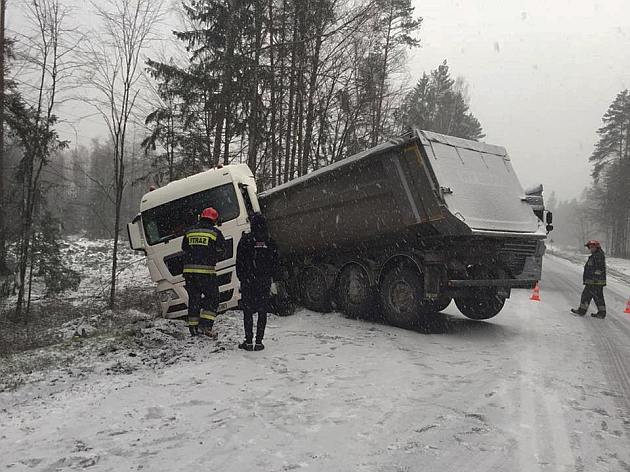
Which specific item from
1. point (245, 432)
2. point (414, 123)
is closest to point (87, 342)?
point (245, 432)

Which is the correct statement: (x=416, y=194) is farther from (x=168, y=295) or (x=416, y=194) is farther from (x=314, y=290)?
(x=168, y=295)

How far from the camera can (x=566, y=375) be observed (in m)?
4.95

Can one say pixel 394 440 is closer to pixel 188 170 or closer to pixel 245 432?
pixel 245 432

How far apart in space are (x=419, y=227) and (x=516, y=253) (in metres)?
1.77

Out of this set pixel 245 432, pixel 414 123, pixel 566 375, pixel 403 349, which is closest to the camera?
pixel 245 432

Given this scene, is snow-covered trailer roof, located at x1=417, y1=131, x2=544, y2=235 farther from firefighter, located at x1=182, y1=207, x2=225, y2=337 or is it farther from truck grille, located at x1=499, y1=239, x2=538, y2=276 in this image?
firefighter, located at x1=182, y1=207, x2=225, y2=337

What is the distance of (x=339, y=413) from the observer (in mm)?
3633

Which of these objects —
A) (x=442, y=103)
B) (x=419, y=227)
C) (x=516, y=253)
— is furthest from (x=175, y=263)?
(x=442, y=103)

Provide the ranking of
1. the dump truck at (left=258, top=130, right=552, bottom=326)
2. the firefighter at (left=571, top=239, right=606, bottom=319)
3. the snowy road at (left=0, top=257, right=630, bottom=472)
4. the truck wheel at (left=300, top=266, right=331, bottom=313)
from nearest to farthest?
the snowy road at (left=0, top=257, right=630, bottom=472), the dump truck at (left=258, top=130, right=552, bottom=326), the truck wheel at (left=300, top=266, right=331, bottom=313), the firefighter at (left=571, top=239, right=606, bottom=319)

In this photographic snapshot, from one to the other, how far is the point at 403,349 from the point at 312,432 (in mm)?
2802

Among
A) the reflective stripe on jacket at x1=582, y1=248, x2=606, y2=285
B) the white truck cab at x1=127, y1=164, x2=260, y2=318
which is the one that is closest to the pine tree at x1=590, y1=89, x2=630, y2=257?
the reflective stripe on jacket at x1=582, y1=248, x2=606, y2=285

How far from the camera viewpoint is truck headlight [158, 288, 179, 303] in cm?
839

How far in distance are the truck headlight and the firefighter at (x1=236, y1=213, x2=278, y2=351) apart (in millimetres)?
3189

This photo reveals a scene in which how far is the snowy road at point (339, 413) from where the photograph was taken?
9.61ft
